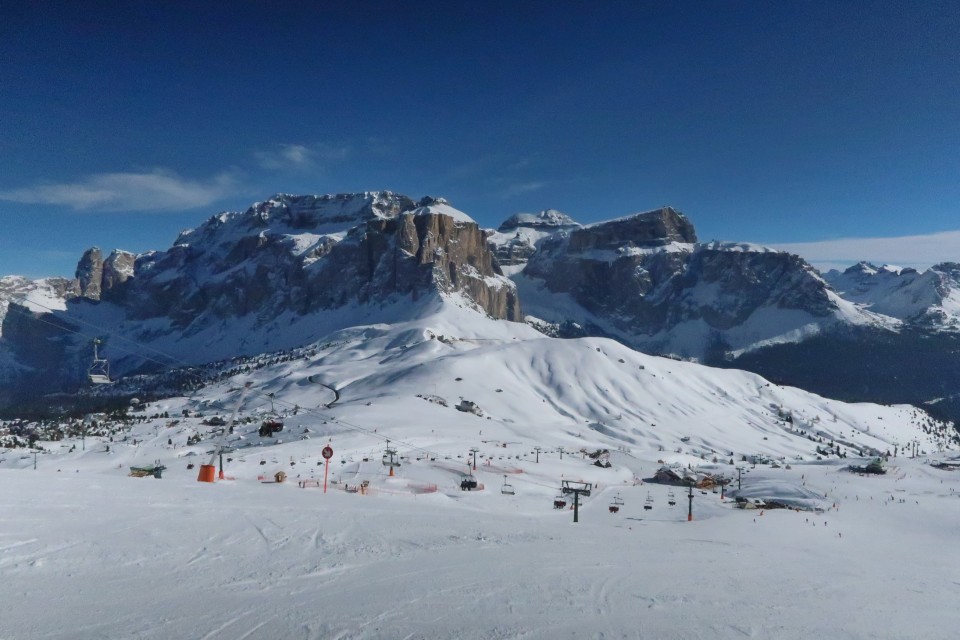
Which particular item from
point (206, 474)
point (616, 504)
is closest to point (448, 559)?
point (206, 474)

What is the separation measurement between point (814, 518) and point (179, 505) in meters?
37.3

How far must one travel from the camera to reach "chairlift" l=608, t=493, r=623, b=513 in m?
41.6

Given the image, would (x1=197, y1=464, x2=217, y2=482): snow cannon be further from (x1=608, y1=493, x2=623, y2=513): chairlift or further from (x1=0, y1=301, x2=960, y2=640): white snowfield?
(x1=608, y1=493, x2=623, y2=513): chairlift

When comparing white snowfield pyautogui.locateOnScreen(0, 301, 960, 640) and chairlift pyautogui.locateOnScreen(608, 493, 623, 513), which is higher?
white snowfield pyautogui.locateOnScreen(0, 301, 960, 640)

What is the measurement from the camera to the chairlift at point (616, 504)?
41.6m

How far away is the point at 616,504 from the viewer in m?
45.2

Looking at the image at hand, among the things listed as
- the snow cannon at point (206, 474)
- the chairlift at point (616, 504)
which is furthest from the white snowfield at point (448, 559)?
the snow cannon at point (206, 474)

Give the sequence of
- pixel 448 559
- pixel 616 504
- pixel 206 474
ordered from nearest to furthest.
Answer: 1. pixel 448 559
2. pixel 206 474
3. pixel 616 504

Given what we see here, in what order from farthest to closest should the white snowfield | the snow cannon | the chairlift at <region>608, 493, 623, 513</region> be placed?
the chairlift at <region>608, 493, 623, 513</region>
the snow cannon
the white snowfield

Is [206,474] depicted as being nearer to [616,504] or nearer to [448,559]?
[448,559]

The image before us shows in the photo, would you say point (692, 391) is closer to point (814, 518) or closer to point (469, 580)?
point (814, 518)

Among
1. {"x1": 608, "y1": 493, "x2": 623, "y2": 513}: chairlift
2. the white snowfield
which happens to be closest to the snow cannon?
the white snowfield

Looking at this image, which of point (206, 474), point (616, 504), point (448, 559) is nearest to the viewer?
point (448, 559)

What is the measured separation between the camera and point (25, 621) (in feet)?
34.3
